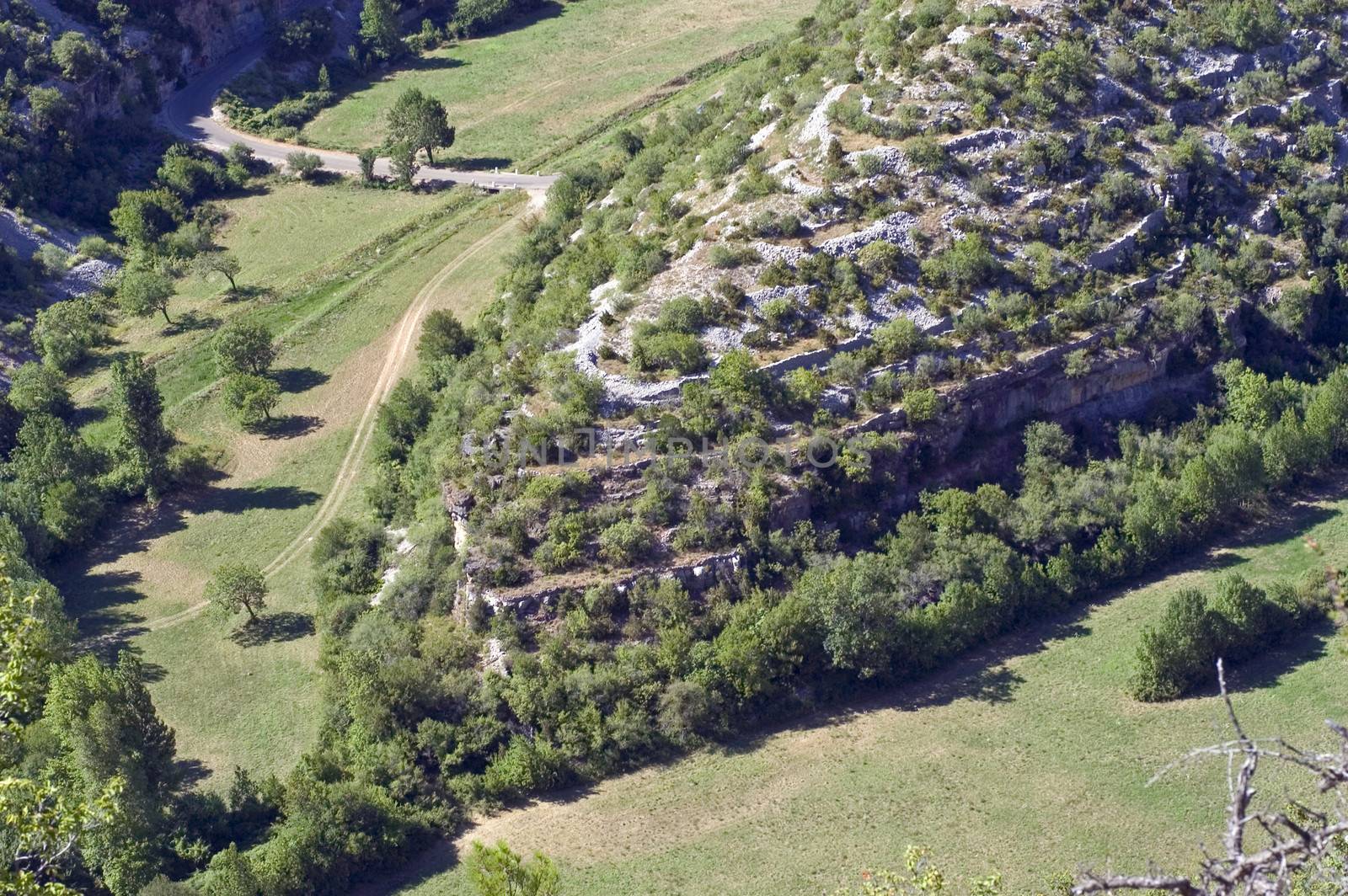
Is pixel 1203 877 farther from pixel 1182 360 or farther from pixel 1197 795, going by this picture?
pixel 1182 360

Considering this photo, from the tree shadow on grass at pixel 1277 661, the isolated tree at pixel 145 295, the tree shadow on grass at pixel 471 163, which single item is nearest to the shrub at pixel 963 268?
the tree shadow on grass at pixel 1277 661

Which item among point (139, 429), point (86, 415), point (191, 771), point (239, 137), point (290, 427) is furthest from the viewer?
point (239, 137)

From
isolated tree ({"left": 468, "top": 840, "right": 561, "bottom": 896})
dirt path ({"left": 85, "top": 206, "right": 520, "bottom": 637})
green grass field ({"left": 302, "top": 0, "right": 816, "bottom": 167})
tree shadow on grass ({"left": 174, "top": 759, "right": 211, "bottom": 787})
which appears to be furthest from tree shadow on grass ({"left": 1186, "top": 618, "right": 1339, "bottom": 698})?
green grass field ({"left": 302, "top": 0, "right": 816, "bottom": 167})

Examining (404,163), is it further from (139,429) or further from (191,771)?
(191,771)

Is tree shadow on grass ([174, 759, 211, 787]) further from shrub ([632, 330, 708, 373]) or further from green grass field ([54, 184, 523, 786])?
shrub ([632, 330, 708, 373])

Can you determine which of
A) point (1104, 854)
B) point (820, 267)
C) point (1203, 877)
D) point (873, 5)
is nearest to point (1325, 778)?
point (1203, 877)

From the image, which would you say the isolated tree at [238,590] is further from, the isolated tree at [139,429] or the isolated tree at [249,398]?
the isolated tree at [249,398]

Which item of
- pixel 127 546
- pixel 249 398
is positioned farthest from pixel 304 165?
pixel 127 546
